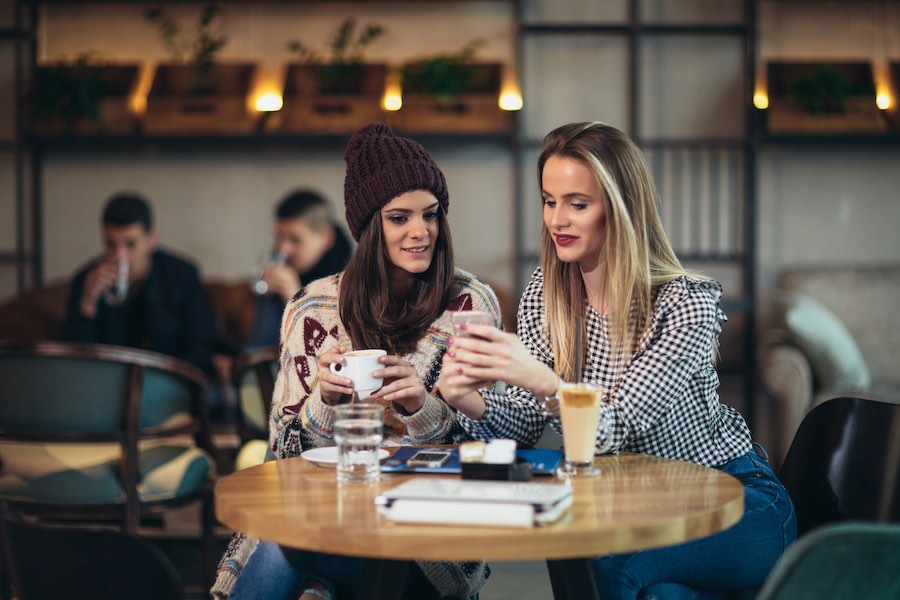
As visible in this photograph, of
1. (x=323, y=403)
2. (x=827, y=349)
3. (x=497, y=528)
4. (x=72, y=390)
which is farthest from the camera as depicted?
(x=827, y=349)

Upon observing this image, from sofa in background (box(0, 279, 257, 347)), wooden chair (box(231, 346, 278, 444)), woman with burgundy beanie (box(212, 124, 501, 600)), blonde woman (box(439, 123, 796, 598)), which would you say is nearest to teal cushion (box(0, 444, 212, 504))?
wooden chair (box(231, 346, 278, 444))

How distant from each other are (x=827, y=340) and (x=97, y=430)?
3.13 m

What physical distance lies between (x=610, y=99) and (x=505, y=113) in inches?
24.1

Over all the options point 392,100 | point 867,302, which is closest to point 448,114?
point 392,100

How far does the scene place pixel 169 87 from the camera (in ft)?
16.8

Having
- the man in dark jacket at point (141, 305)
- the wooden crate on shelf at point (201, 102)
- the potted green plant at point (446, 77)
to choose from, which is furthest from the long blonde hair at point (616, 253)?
the wooden crate on shelf at point (201, 102)

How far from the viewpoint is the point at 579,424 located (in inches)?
59.7

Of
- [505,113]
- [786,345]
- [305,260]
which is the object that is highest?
[505,113]

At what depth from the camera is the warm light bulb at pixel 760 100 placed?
5.13 meters

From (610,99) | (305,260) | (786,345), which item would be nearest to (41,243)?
(305,260)

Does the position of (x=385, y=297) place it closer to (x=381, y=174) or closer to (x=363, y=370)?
(x=381, y=174)

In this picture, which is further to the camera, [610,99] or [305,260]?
[610,99]

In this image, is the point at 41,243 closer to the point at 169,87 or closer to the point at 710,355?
the point at 169,87

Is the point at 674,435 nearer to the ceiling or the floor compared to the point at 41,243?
nearer to the floor
